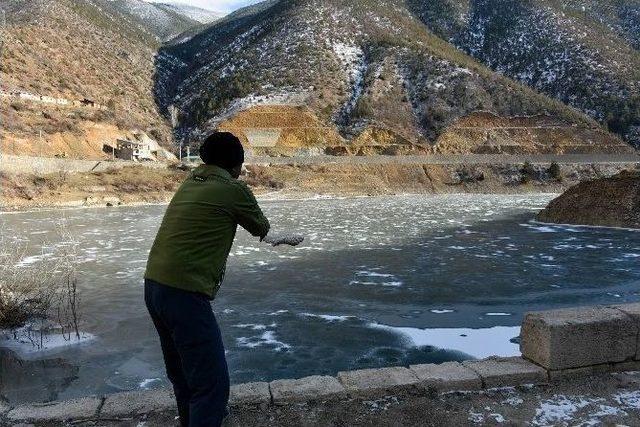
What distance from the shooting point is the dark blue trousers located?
2.97 m

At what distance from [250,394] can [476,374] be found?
1.74 m

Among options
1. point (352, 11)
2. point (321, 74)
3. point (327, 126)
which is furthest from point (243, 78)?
point (352, 11)

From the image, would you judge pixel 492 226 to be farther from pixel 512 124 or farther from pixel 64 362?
pixel 512 124

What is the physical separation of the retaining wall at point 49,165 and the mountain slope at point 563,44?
59356mm

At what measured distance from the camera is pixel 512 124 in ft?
221

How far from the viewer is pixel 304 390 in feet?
14.0

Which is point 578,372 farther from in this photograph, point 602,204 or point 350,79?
point 350,79

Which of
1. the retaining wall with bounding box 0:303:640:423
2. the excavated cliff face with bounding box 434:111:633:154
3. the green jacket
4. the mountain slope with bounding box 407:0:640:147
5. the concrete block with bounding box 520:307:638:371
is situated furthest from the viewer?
the mountain slope with bounding box 407:0:640:147

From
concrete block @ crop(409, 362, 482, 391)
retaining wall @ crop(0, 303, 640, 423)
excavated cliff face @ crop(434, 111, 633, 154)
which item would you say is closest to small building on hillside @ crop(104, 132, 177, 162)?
excavated cliff face @ crop(434, 111, 633, 154)

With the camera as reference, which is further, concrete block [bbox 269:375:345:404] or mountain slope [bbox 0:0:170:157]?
mountain slope [bbox 0:0:170:157]

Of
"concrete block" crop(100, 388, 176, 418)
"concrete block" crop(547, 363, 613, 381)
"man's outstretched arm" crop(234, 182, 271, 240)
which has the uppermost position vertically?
"man's outstretched arm" crop(234, 182, 271, 240)

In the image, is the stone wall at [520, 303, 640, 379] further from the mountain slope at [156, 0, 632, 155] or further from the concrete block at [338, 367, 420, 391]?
the mountain slope at [156, 0, 632, 155]

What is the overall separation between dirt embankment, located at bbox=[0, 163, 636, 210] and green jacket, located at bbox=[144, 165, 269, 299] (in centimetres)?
3262

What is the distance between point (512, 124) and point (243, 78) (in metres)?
33.7
